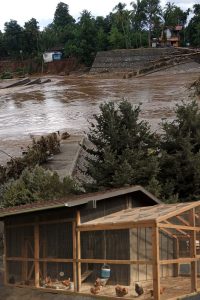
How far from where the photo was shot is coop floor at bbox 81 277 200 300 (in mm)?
10438

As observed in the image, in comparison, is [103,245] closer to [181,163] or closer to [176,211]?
[176,211]

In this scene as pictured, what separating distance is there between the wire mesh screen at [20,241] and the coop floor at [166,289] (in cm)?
193

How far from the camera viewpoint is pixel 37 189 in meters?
18.3

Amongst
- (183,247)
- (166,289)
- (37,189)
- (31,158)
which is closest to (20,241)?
(183,247)

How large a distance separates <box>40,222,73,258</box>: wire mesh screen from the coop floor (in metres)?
0.89

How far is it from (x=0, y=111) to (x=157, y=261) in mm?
43640

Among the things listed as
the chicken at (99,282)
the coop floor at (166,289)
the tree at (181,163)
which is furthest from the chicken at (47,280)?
the tree at (181,163)

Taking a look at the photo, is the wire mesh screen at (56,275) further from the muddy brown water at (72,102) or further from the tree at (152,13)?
the tree at (152,13)

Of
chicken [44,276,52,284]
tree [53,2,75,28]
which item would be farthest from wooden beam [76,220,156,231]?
tree [53,2,75,28]

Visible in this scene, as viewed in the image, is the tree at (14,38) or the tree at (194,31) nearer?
the tree at (194,31)

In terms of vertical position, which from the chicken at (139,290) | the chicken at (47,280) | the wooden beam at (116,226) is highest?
the wooden beam at (116,226)

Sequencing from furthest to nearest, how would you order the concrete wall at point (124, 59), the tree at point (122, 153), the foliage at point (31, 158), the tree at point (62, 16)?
1. the tree at point (62, 16)
2. the concrete wall at point (124, 59)
3. the foliage at point (31, 158)
4. the tree at point (122, 153)

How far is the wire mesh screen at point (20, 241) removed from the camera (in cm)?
1329

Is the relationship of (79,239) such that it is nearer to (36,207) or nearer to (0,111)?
(36,207)
